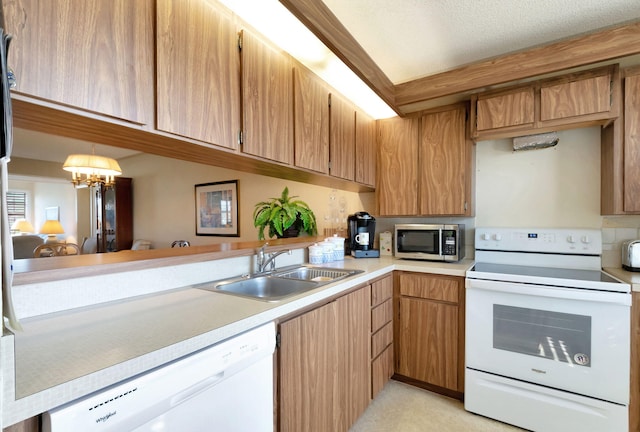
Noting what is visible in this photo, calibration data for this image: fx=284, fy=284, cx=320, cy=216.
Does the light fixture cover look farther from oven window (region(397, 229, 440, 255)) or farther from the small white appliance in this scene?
the small white appliance

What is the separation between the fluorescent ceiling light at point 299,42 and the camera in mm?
1272

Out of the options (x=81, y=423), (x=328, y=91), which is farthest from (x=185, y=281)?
(x=328, y=91)

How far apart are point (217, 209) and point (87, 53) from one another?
3.48 metres

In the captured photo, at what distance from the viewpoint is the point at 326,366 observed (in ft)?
4.58

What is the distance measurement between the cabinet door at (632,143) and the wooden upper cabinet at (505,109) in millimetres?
490

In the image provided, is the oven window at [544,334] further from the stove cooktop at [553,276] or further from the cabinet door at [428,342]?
the cabinet door at [428,342]

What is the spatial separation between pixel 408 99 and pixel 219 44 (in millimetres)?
1562

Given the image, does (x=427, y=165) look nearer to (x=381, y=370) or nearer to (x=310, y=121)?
(x=310, y=121)

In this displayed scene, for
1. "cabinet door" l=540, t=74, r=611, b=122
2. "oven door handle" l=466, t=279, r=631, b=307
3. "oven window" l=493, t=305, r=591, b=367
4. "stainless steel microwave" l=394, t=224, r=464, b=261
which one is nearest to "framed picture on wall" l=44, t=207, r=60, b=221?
"stainless steel microwave" l=394, t=224, r=464, b=261

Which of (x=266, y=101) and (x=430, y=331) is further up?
(x=266, y=101)

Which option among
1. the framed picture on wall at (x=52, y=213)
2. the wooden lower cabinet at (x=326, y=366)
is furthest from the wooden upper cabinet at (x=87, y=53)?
the framed picture on wall at (x=52, y=213)

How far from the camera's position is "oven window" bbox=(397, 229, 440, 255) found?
2.35 metres

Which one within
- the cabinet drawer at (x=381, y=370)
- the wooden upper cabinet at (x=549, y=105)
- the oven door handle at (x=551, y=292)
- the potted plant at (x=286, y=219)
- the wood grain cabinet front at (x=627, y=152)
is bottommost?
the cabinet drawer at (x=381, y=370)

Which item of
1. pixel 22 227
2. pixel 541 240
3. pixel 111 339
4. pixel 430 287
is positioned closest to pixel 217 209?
pixel 430 287
